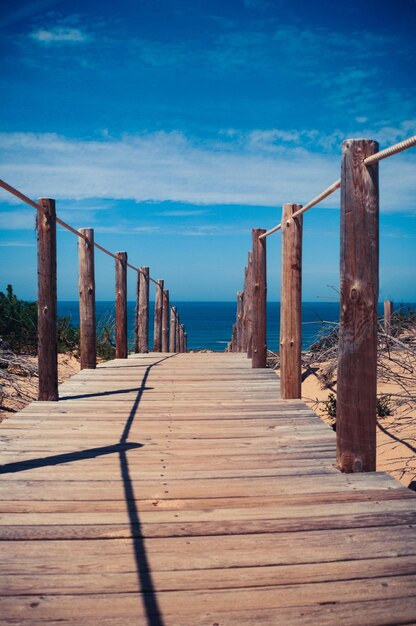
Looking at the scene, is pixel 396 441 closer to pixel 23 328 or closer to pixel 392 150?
pixel 392 150

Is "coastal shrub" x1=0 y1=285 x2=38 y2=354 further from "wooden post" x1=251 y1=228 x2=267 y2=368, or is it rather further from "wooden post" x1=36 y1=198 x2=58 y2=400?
"wooden post" x1=36 y1=198 x2=58 y2=400

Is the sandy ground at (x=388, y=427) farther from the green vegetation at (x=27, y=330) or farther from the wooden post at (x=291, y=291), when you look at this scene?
the green vegetation at (x=27, y=330)

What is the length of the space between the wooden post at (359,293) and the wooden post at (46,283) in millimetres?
2310

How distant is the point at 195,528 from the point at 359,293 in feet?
4.34

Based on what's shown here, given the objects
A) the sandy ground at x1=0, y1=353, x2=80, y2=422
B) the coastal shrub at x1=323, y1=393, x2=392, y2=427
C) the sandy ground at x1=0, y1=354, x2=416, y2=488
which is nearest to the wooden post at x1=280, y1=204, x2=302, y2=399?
the sandy ground at x1=0, y1=354, x2=416, y2=488

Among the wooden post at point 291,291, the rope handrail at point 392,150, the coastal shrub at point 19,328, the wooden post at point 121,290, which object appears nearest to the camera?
the rope handrail at point 392,150

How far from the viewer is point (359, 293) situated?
8.10 ft

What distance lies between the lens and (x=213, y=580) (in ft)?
5.26

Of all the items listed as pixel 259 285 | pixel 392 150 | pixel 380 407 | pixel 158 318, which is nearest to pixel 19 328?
pixel 158 318

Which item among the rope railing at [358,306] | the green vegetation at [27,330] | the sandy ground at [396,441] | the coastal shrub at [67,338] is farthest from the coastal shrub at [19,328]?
the rope railing at [358,306]

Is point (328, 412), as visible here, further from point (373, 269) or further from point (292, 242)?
point (373, 269)

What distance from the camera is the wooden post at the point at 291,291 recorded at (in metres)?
4.06

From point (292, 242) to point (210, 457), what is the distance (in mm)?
1983

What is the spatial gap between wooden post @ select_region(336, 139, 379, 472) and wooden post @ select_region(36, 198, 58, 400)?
7.58 ft
